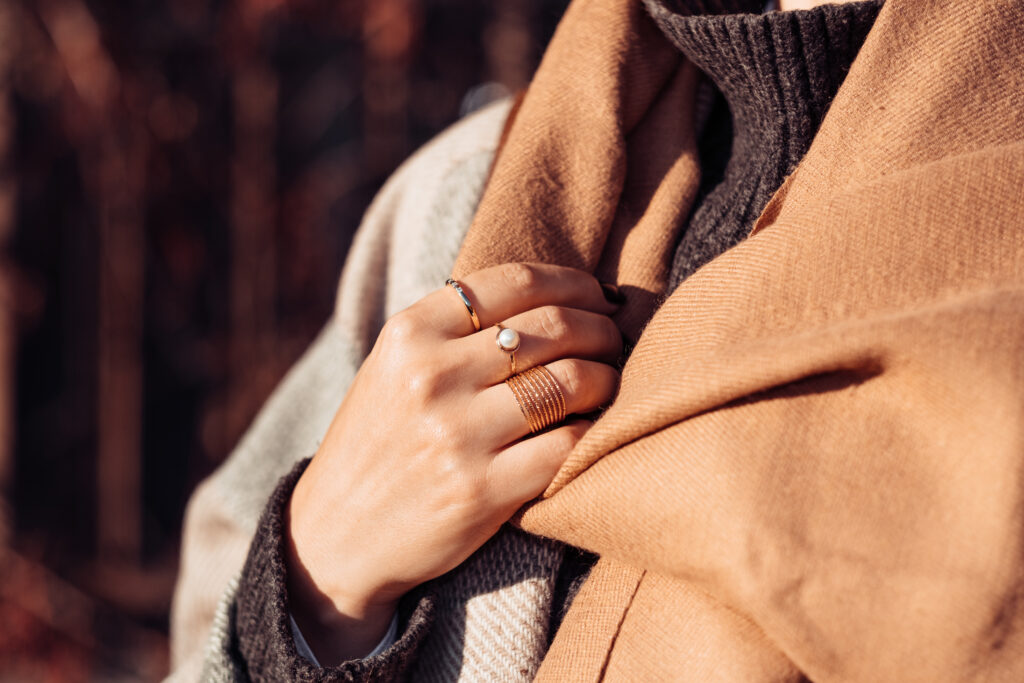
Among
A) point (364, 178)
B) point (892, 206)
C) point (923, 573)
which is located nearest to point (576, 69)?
point (892, 206)

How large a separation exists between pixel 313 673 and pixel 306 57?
2.17m

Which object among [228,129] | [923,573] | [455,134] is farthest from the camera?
[228,129]

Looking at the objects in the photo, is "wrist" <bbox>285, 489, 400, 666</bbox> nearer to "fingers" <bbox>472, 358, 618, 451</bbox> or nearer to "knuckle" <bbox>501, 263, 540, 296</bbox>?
"fingers" <bbox>472, 358, 618, 451</bbox>

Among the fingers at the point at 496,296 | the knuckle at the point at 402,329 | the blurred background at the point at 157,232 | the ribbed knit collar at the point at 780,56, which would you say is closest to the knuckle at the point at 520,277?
the fingers at the point at 496,296

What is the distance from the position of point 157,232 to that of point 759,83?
207 cm

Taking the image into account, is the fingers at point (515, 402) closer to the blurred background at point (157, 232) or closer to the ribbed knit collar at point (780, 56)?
the ribbed knit collar at point (780, 56)

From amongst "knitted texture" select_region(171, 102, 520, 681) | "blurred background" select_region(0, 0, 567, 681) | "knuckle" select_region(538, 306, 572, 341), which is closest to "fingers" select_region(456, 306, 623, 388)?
"knuckle" select_region(538, 306, 572, 341)

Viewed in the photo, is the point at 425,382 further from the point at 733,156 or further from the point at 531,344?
the point at 733,156

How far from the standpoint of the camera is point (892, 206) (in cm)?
61

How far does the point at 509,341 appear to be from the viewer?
0.69 meters

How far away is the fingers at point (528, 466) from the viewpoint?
69 cm

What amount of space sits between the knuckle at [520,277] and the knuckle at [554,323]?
0.09ft

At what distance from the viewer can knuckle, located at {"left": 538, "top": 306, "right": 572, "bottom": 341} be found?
2.34 feet

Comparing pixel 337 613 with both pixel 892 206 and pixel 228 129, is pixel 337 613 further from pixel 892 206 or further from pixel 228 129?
pixel 228 129
